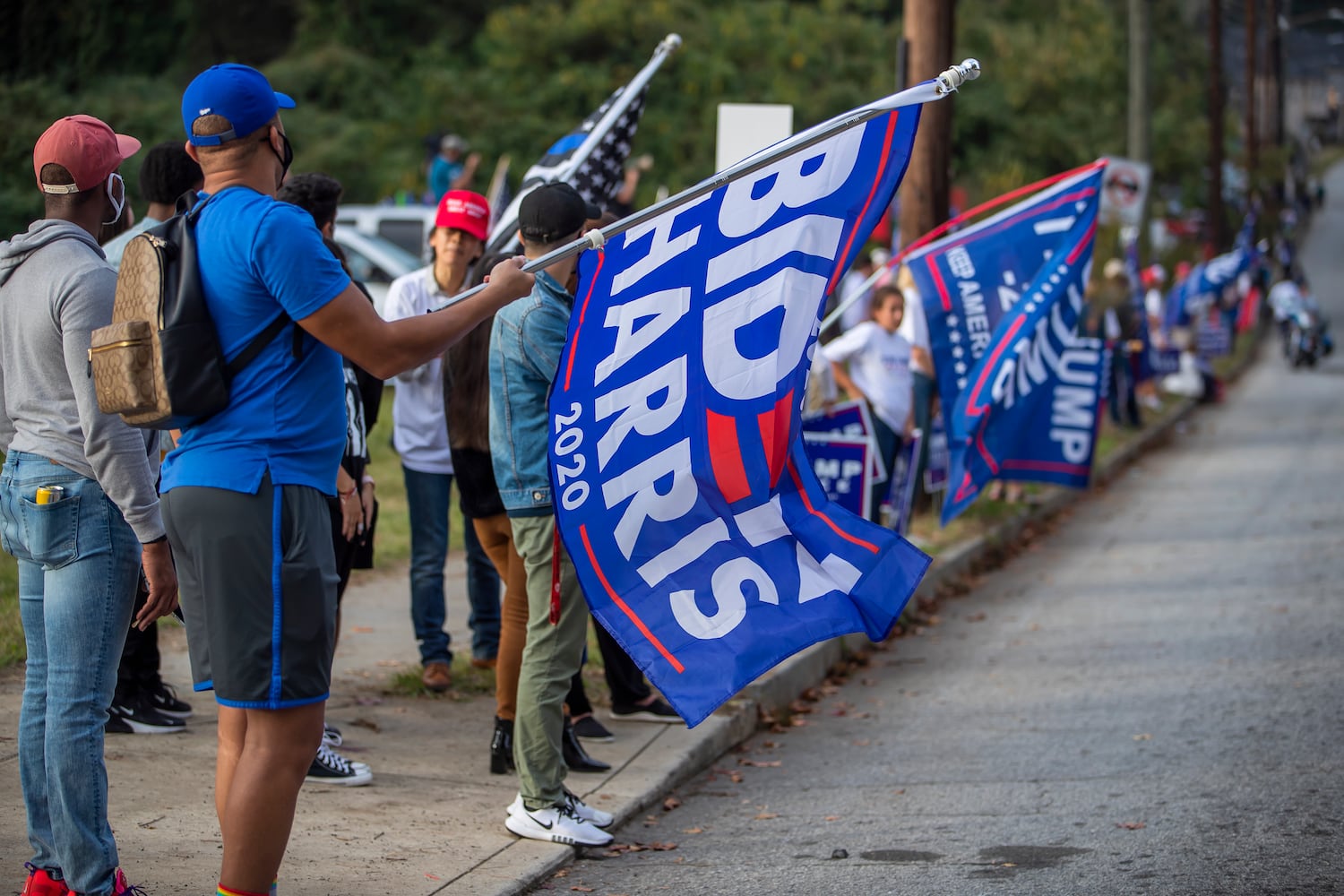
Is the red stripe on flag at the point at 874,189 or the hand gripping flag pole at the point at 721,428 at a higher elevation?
the red stripe on flag at the point at 874,189

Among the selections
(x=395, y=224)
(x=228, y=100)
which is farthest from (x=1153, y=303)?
(x=228, y=100)

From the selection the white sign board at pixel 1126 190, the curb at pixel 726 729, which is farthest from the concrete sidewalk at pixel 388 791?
the white sign board at pixel 1126 190

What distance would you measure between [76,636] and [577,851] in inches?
71.3

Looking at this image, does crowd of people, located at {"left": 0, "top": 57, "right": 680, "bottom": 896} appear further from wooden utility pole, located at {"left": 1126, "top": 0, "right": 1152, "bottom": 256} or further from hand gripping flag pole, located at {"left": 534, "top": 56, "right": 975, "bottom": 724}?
wooden utility pole, located at {"left": 1126, "top": 0, "right": 1152, "bottom": 256}

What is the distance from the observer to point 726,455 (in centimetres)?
442

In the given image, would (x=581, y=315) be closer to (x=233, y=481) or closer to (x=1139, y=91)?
(x=233, y=481)

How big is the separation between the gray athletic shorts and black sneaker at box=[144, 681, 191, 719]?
2662mm

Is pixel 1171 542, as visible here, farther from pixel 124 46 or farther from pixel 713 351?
pixel 124 46

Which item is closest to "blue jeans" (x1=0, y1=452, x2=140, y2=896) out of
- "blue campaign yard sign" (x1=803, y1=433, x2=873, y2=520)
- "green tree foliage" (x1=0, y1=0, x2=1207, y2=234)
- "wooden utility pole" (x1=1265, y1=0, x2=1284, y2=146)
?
"blue campaign yard sign" (x1=803, y1=433, x2=873, y2=520)

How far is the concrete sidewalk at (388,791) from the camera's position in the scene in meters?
4.50

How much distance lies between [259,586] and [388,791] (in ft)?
7.12

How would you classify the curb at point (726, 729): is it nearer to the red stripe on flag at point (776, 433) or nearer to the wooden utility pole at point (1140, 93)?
the red stripe on flag at point (776, 433)

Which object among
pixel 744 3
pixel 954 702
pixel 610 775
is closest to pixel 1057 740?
pixel 954 702

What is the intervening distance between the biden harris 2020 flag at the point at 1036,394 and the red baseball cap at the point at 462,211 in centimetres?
307
